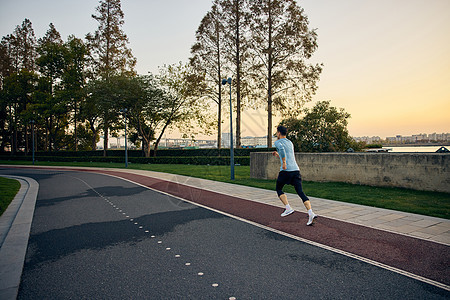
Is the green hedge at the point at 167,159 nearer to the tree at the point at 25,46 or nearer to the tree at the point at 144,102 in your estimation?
the tree at the point at 144,102

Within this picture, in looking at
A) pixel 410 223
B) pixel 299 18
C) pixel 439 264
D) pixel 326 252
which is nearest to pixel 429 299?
pixel 439 264

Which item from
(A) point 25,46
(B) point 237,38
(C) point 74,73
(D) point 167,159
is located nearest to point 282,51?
(B) point 237,38

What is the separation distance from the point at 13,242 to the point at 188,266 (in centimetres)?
359

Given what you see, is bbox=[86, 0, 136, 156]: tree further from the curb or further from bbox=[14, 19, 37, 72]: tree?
the curb

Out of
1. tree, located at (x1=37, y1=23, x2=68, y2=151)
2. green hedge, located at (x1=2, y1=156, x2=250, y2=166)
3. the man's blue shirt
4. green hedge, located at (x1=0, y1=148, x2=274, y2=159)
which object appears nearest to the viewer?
the man's blue shirt

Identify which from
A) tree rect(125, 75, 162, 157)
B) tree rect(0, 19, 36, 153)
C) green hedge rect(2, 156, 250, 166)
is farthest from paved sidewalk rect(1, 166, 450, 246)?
tree rect(0, 19, 36, 153)

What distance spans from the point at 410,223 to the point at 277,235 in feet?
9.73

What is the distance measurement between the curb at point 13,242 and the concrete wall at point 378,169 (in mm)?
10431

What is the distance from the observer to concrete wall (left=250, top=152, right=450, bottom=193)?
8906 mm

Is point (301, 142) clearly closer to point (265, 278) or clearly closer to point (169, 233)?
point (169, 233)

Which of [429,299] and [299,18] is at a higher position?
[299,18]

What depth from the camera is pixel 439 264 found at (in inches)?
145

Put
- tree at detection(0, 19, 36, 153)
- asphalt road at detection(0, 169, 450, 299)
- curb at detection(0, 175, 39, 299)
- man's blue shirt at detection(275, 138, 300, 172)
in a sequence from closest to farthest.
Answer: asphalt road at detection(0, 169, 450, 299) → curb at detection(0, 175, 39, 299) → man's blue shirt at detection(275, 138, 300, 172) → tree at detection(0, 19, 36, 153)

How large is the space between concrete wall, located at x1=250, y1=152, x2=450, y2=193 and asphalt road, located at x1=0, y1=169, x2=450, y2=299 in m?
7.18
